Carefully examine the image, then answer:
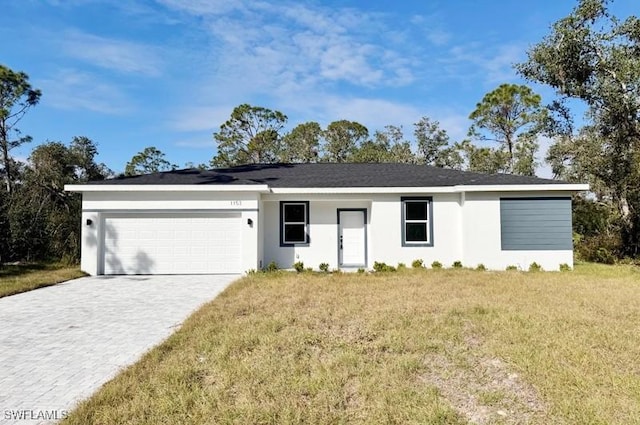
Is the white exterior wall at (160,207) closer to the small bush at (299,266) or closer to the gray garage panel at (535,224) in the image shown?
the small bush at (299,266)

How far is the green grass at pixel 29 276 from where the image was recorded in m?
9.98

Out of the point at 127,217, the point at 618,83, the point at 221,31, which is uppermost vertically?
the point at 221,31

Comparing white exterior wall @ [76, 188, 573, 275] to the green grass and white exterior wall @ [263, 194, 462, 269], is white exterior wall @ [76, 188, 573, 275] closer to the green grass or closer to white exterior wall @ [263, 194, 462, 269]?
white exterior wall @ [263, 194, 462, 269]

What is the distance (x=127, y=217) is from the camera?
1286 cm

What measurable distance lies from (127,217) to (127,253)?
1.14m

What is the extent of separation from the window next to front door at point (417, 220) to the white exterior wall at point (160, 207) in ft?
16.2

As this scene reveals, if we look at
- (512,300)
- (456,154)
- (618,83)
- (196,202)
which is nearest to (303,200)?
(196,202)

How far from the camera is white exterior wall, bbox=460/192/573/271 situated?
13.0 meters

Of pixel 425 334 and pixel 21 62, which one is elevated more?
pixel 21 62

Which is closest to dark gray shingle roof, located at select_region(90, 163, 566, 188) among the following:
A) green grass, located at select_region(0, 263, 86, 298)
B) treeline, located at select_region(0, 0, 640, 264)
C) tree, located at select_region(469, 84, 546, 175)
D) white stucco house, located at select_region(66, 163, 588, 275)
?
white stucco house, located at select_region(66, 163, 588, 275)

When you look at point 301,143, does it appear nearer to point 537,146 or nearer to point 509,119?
point 509,119

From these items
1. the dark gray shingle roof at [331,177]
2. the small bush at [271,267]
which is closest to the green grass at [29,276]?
the dark gray shingle roof at [331,177]

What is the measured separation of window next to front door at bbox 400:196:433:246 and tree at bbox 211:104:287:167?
20.3 m

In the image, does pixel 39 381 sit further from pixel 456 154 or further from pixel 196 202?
pixel 456 154
